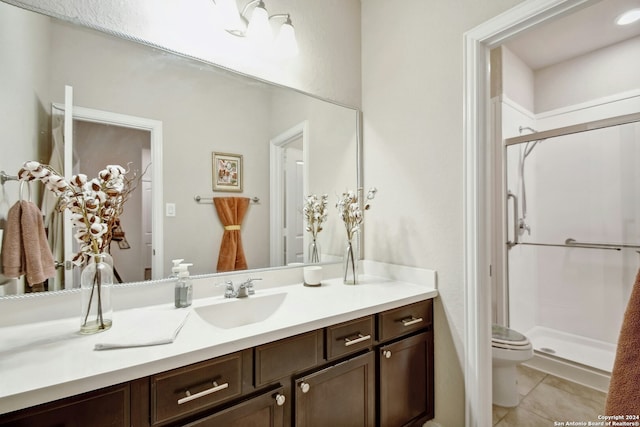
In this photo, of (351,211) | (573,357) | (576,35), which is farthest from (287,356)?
(576,35)

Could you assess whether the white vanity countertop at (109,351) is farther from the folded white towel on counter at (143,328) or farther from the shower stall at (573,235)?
the shower stall at (573,235)

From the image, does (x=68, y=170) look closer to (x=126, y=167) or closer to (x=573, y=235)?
(x=126, y=167)

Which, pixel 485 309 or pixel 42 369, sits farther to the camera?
pixel 485 309

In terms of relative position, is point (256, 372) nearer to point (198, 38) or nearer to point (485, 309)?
point (485, 309)

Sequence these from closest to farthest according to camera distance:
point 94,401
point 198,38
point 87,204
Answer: point 94,401 → point 87,204 → point 198,38

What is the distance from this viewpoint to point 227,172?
1409 mm

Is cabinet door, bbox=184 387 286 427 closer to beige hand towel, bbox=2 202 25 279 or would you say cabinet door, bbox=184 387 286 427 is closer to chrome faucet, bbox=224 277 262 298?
chrome faucet, bbox=224 277 262 298

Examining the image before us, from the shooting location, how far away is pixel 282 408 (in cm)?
94

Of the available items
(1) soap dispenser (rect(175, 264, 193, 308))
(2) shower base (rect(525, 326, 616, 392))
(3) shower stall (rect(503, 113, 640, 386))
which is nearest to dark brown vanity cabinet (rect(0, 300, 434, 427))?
(1) soap dispenser (rect(175, 264, 193, 308))

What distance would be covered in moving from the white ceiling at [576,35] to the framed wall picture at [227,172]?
2.07 meters

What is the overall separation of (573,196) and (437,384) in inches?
90.4

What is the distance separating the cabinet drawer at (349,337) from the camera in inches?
42.3

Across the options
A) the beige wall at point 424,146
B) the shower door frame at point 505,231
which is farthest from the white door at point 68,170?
the shower door frame at point 505,231

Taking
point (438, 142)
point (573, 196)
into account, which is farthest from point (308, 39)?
point (573, 196)
